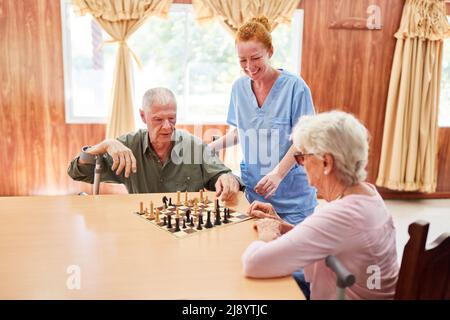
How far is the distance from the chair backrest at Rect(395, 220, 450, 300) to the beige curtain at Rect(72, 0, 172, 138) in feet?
11.0

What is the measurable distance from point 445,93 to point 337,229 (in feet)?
14.5

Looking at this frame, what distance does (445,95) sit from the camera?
15.7 ft

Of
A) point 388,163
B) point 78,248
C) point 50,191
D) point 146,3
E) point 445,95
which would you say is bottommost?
point 50,191

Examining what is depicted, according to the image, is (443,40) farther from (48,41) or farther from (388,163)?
(48,41)

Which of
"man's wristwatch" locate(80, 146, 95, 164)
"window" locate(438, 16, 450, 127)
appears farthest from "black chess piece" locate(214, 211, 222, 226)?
"window" locate(438, 16, 450, 127)

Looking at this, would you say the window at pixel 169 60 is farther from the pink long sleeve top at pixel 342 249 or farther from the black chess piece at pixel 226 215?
the pink long sleeve top at pixel 342 249

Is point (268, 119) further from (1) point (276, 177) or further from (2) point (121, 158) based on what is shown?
(2) point (121, 158)

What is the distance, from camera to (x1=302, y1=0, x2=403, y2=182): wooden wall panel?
422 centimetres

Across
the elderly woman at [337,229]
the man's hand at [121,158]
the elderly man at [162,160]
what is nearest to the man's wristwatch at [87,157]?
the elderly man at [162,160]

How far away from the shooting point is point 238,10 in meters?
4.00

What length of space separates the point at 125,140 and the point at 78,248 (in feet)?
3.02

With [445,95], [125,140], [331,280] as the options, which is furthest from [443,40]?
[331,280]

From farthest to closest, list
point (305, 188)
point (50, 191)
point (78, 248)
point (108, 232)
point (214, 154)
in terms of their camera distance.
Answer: point (50, 191)
point (214, 154)
point (305, 188)
point (108, 232)
point (78, 248)

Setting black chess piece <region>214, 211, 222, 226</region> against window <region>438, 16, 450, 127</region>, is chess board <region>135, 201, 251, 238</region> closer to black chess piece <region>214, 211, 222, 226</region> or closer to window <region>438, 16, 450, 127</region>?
black chess piece <region>214, 211, 222, 226</region>
